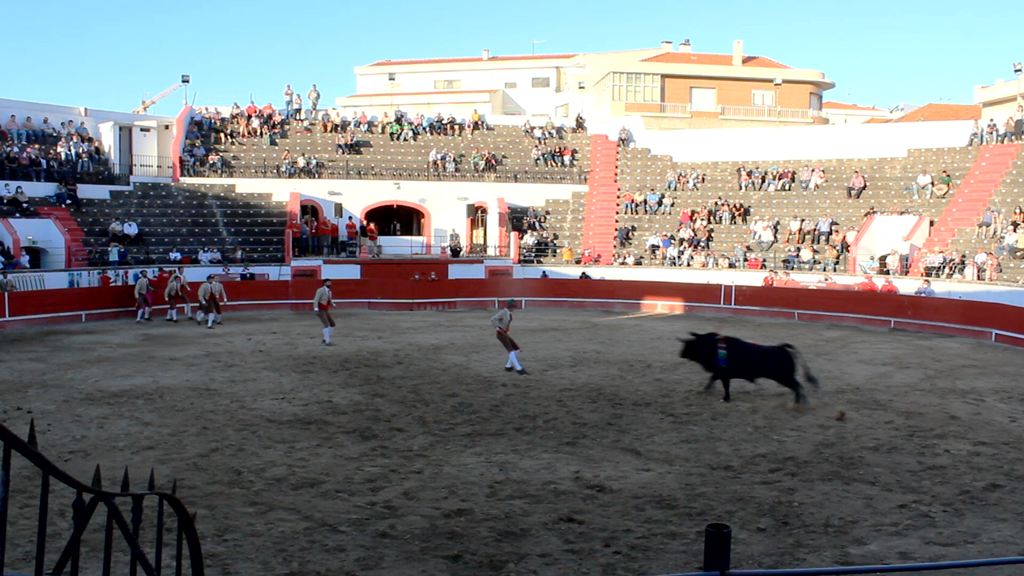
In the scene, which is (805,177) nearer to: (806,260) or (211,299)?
(806,260)

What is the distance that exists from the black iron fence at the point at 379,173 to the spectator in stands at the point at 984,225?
15.0 m

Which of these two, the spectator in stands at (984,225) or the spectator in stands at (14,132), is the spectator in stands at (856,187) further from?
the spectator in stands at (14,132)

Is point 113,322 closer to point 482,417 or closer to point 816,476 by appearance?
point 482,417

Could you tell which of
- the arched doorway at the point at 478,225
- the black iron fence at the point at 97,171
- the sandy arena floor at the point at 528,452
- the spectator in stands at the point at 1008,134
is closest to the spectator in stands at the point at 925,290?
the sandy arena floor at the point at 528,452

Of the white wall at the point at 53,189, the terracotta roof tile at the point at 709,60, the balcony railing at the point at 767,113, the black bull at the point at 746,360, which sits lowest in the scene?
the black bull at the point at 746,360

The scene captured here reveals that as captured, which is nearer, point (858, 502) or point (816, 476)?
point (858, 502)

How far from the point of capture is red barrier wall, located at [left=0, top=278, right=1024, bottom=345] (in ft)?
71.8

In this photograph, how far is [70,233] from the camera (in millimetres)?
28344

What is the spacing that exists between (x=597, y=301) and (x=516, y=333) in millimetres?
7530

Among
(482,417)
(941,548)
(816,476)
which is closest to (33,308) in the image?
(482,417)

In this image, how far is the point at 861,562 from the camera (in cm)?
Result: 730

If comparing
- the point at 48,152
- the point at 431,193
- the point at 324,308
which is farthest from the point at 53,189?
the point at 324,308

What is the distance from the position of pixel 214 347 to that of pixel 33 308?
21.8 feet

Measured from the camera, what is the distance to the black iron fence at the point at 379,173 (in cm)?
3447
